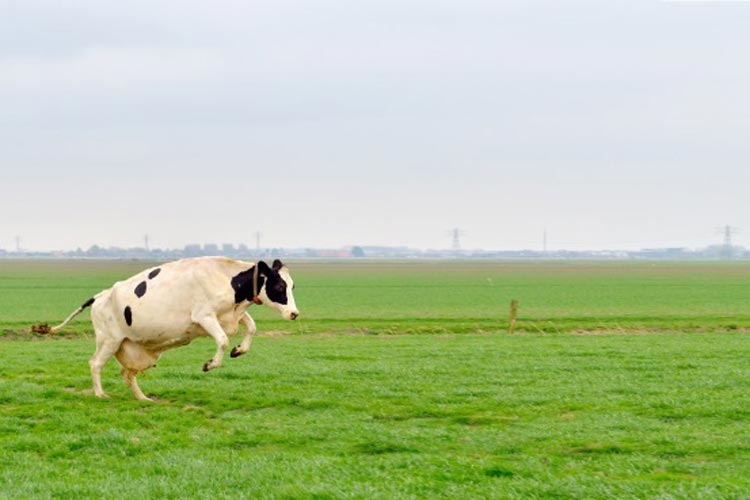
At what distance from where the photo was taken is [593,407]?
1475cm

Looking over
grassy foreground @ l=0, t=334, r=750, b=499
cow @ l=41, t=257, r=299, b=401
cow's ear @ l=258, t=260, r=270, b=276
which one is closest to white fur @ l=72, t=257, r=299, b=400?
cow @ l=41, t=257, r=299, b=401

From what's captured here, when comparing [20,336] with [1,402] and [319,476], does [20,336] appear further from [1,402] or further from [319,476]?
[319,476]

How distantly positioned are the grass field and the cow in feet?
4.28

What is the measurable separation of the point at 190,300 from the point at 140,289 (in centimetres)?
104

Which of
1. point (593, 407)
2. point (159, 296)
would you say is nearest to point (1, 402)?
point (159, 296)

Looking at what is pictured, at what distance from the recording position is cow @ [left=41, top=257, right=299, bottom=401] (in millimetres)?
14727

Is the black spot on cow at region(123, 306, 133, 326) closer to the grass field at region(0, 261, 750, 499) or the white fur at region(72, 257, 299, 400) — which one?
the white fur at region(72, 257, 299, 400)

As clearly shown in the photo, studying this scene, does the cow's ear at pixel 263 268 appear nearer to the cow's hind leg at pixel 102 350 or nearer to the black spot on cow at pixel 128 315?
the black spot on cow at pixel 128 315

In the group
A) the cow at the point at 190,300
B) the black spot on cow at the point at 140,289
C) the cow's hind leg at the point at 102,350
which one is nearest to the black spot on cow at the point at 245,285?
the cow at the point at 190,300

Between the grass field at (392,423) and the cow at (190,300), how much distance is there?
1.30 meters

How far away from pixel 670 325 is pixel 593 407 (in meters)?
24.7

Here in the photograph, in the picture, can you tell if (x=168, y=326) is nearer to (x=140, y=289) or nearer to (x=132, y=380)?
(x=140, y=289)

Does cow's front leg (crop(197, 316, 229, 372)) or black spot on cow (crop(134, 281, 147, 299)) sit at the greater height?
black spot on cow (crop(134, 281, 147, 299))

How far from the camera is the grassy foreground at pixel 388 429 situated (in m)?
9.57
